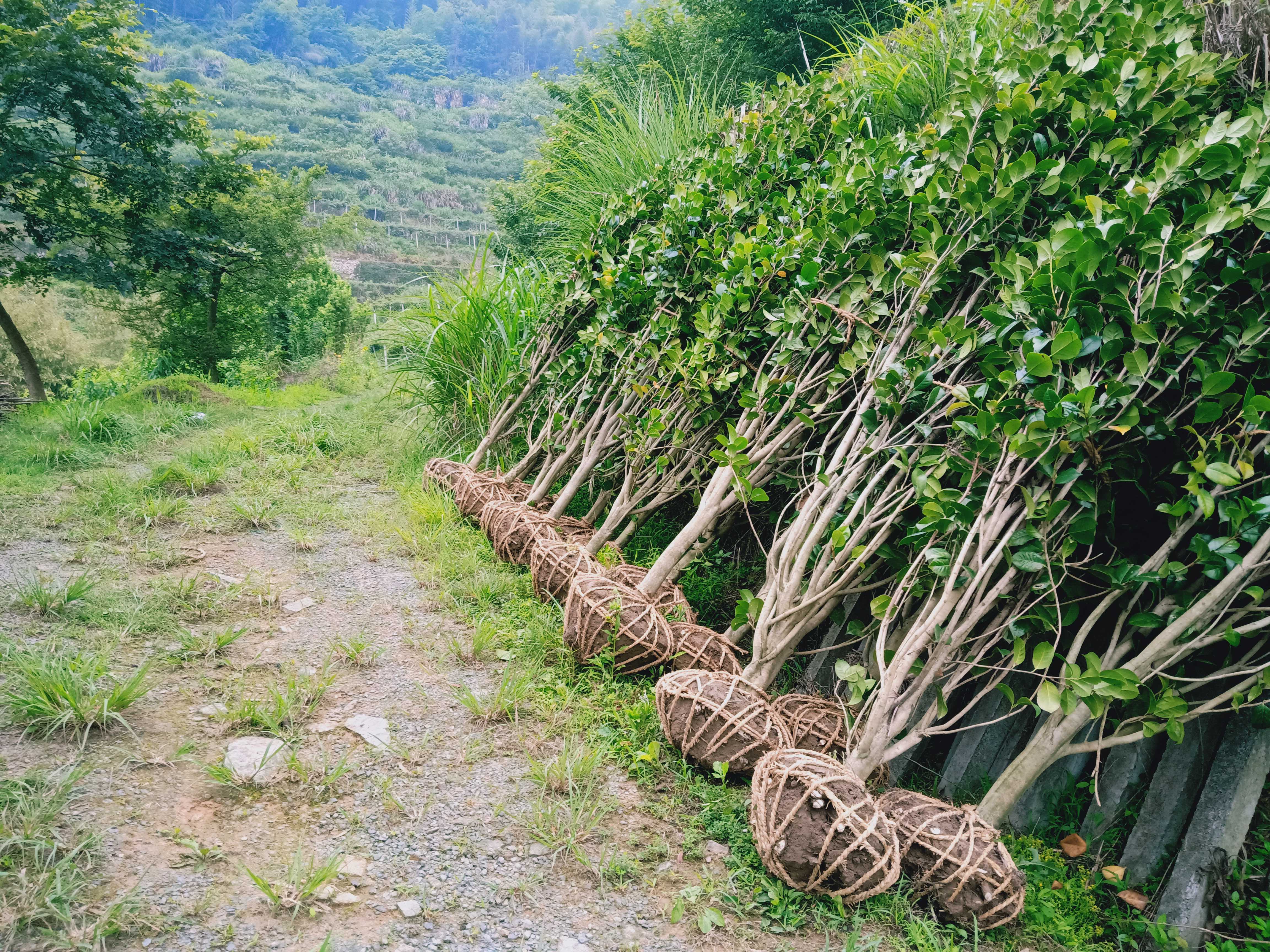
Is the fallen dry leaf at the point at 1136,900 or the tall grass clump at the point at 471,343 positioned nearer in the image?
the fallen dry leaf at the point at 1136,900

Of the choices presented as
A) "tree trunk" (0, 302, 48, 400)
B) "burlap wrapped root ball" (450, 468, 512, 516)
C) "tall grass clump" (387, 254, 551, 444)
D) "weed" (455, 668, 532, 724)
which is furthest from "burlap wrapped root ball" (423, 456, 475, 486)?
"tree trunk" (0, 302, 48, 400)

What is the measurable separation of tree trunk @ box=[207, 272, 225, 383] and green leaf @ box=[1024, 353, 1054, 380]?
12880 mm

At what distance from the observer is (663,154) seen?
4.46 m

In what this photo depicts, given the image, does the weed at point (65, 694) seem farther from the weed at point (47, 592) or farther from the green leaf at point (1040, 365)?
the green leaf at point (1040, 365)

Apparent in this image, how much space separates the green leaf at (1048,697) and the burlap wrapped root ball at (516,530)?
1776mm

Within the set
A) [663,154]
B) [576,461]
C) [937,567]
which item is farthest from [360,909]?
[663,154]

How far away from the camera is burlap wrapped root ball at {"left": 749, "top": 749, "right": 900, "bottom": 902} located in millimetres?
1345

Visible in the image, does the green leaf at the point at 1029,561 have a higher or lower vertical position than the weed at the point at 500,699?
higher

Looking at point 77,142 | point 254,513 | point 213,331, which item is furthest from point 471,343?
point 213,331

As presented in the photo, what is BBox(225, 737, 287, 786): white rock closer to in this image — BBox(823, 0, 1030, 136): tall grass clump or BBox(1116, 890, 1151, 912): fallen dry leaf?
BBox(1116, 890, 1151, 912): fallen dry leaf

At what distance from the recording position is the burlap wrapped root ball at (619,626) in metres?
2.10

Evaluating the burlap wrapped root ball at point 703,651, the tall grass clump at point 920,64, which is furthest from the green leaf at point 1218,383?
the tall grass clump at point 920,64

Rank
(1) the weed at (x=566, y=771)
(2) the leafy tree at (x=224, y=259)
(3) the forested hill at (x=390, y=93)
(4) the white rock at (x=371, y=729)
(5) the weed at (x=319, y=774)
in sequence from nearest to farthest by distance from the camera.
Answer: (5) the weed at (x=319, y=774)
(1) the weed at (x=566, y=771)
(4) the white rock at (x=371, y=729)
(2) the leafy tree at (x=224, y=259)
(3) the forested hill at (x=390, y=93)

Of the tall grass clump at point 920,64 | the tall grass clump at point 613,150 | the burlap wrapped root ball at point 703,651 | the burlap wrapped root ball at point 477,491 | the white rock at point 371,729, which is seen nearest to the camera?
the white rock at point 371,729
